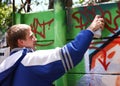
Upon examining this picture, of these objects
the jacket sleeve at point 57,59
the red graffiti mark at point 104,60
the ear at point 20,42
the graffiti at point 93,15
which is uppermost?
the graffiti at point 93,15

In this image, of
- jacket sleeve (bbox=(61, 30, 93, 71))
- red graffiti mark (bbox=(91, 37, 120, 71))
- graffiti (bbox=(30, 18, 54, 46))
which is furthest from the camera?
graffiti (bbox=(30, 18, 54, 46))

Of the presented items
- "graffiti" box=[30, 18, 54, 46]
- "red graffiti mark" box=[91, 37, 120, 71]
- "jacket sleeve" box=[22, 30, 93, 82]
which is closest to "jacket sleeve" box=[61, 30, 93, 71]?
"jacket sleeve" box=[22, 30, 93, 82]

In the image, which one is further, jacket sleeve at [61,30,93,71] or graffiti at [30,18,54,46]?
graffiti at [30,18,54,46]

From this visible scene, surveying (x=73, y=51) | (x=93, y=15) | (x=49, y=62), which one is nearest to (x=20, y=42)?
(x=49, y=62)

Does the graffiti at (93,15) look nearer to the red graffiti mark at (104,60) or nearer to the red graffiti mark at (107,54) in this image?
the red graffiti mark at (107,54)

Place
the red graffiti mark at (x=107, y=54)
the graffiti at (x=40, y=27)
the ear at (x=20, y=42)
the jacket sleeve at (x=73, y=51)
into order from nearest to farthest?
1. the jacket sleeve at (x=73, y=51)
2. the ear at (x=20, y=42)
3. the red graffiti mark at (x=107, y=54)
4. the graffiti at (x=40, y=27)

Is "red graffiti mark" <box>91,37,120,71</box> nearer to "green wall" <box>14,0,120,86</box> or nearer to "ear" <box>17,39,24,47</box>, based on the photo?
"green wall" <box>14,0,120,86</box>

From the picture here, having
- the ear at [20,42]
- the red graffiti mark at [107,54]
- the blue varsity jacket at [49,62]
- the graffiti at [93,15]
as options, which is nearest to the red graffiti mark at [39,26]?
the graffiti at [93,15]

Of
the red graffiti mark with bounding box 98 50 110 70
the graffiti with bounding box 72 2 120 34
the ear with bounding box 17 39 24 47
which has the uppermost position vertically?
the graffiti with bounding box 72 2 120 34

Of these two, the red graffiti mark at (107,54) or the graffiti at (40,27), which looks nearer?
the red graffiti mark at (107,54)

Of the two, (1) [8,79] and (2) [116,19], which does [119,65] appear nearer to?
(2) [116,19]

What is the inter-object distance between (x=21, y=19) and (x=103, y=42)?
4.97 feet

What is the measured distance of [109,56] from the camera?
3.95 m

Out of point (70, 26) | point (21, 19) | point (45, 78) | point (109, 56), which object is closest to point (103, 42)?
point (109, 56)
